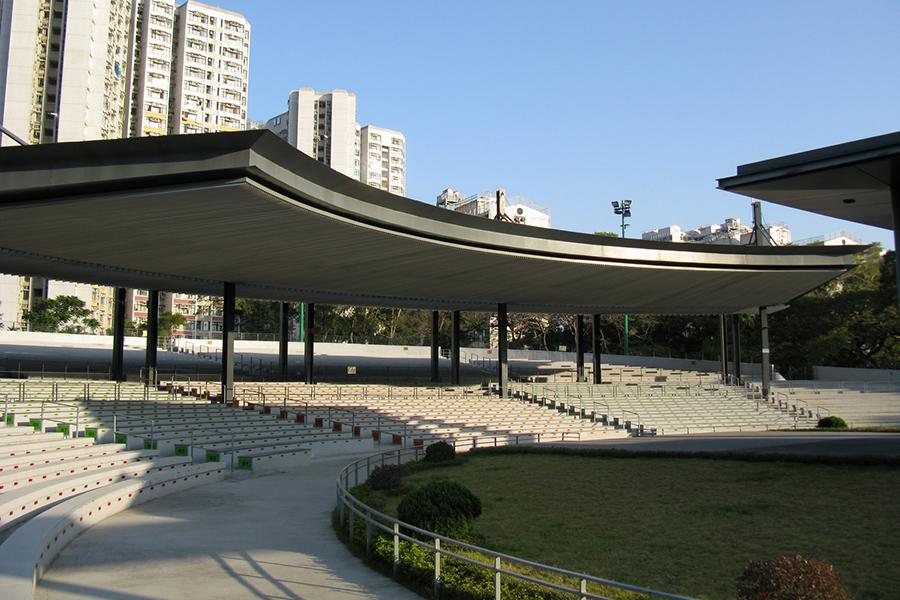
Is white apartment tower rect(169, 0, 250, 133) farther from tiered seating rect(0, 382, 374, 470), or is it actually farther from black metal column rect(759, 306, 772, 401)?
tiered seating rect(0, 382, 374, 470)

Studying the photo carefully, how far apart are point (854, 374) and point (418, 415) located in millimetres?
38102

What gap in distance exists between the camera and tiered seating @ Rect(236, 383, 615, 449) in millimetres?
30297

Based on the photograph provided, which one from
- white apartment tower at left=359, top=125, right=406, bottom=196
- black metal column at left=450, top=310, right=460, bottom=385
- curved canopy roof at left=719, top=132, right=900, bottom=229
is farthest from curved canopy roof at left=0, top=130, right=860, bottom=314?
white apartment tower at left=359, top=125, right=406, bottom=196

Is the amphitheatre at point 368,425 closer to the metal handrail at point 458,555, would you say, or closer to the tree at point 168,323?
the metal handrail at point 458,555

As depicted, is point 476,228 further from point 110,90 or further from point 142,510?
point 110,90

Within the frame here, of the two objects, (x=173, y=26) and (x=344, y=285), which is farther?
(x=173, y=26)

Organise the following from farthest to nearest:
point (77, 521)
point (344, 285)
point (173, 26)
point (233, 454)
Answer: point (173, 26) → point (344, 285) → point (233, 454) → point (77, 521)

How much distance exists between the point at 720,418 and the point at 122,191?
32690 millimetres

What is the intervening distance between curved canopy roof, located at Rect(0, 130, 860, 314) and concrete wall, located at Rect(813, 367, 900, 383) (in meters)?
14.2

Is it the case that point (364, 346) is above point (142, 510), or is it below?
above

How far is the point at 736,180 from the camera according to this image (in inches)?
535

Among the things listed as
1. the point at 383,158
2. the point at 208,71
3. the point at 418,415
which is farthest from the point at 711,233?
the point at 418,415

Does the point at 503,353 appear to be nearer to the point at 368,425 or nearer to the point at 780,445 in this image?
the point at 368,425

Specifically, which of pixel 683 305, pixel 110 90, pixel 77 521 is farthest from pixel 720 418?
pixel 110 90
